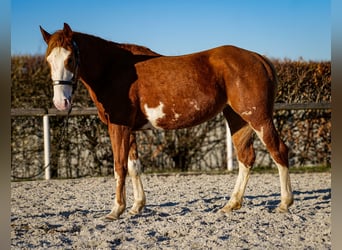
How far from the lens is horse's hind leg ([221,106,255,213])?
5.38m

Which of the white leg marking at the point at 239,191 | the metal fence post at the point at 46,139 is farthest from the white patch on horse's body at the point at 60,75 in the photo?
the metal fence post at the point at 46,139

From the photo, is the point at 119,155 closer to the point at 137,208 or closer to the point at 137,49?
the point at 137,208

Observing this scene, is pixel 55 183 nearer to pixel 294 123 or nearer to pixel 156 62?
pixel 156 62

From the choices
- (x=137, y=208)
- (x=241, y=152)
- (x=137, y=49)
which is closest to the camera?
(x=137, y=208)

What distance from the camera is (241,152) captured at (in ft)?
17.9

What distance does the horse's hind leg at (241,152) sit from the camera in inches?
212

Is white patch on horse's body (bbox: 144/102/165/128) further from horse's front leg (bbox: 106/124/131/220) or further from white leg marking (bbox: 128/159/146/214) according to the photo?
white leg marking (bbox: 128/159/146/214)

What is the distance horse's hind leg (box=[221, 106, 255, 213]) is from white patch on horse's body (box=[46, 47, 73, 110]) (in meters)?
2.05

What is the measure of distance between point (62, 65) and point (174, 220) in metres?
2.04

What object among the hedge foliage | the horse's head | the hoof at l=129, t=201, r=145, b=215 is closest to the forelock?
the horse's head

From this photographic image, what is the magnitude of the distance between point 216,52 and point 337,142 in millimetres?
3177

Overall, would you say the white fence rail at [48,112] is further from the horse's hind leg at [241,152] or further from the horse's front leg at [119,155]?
the horse's front leg at [119,155]

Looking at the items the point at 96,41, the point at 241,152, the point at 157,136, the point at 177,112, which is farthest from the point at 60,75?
the point at 157,136

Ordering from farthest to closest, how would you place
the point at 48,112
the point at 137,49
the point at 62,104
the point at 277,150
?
the point at 48,112 → the point at 137,49 → the point at 277,150 → the point at 62,104
